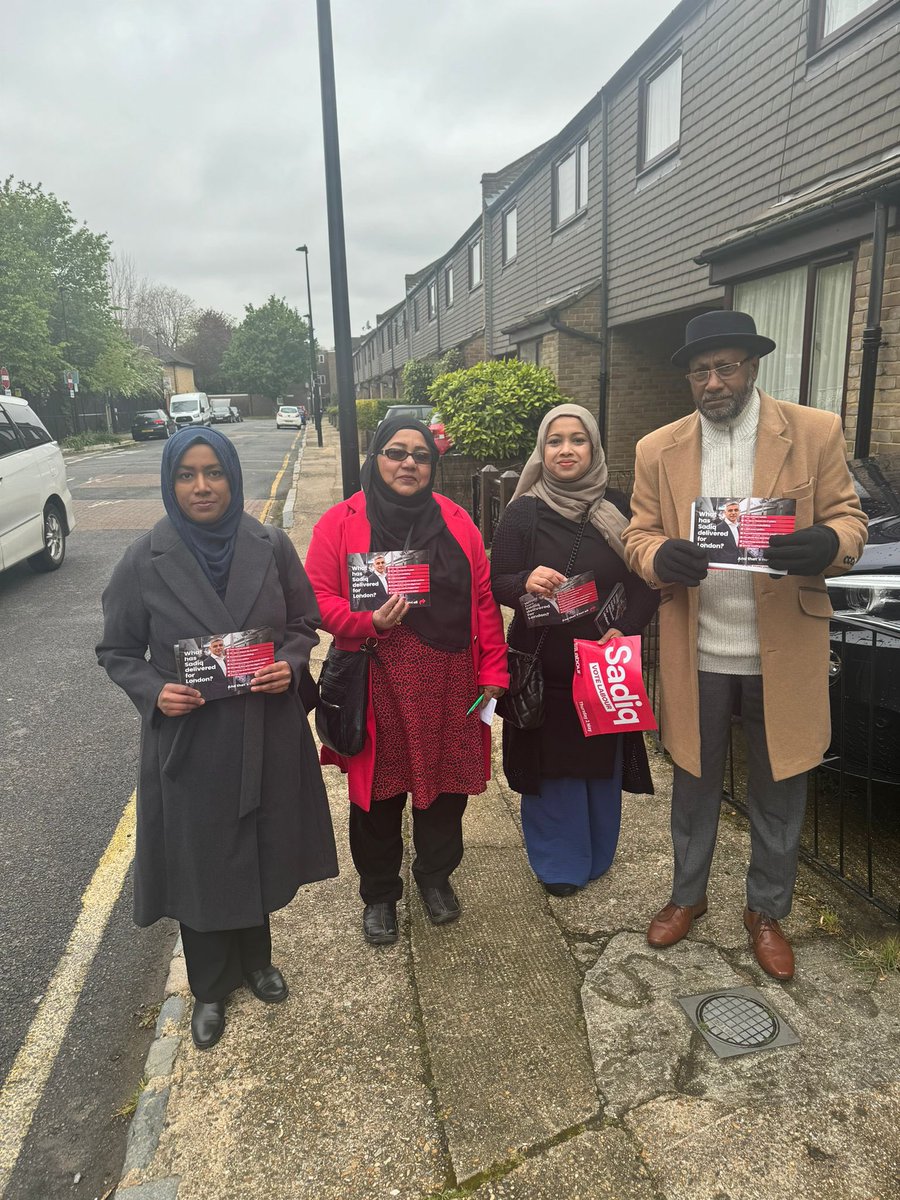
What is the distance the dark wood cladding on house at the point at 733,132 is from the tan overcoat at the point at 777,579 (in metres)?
5.95

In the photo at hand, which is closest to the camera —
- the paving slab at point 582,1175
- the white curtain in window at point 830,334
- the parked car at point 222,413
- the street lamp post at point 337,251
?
the paving slab at point 582,1175

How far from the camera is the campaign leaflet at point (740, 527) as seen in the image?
2.34 m

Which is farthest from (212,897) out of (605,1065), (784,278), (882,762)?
(784,278)

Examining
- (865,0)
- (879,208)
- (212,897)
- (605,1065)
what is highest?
(865,0)

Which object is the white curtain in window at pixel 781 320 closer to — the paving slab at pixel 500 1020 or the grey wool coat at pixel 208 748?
the paving slab at pixel 500 1020

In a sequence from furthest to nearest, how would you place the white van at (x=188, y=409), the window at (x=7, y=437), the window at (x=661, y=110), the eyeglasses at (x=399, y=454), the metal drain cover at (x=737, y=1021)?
the white van at (x=188, y=409)
the window at (x=661, y=110)
the window at (x=7, y=437)
the eyeglasses at (x=399, y=454)
the metal drain cover at (x=737, y=1021)

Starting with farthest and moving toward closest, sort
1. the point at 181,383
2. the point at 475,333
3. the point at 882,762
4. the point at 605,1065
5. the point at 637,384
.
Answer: the point at 181,383 → the point at 475,333 → the point at 637,384 → the point at 882,762 → the point at 605,1065

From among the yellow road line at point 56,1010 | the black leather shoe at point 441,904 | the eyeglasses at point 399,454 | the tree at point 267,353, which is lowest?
the yellow road line at point 56,1010

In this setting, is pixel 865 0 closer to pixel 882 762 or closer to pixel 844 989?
pixel 882 762

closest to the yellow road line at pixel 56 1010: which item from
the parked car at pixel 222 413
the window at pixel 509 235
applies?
the window at pixel 509 235

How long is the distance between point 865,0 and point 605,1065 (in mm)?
8621

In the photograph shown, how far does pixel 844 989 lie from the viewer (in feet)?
8.75

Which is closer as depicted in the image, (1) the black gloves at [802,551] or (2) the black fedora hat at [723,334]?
(1) the black gloves at [802,551]

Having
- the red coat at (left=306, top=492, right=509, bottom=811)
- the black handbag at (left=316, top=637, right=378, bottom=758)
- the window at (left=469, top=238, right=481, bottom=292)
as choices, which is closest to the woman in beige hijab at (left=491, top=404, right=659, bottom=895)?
the red coat at (left=306, top=492, right=509, bottom=811)
